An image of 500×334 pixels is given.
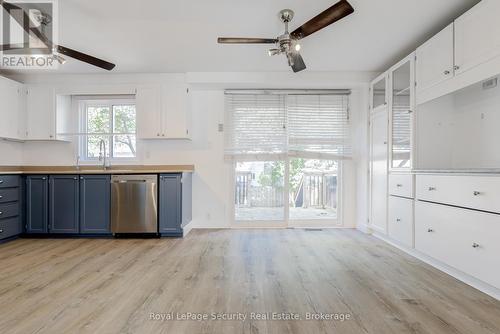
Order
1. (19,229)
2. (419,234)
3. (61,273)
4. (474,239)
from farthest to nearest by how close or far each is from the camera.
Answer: (19,229) → (419,234) → (61,273) → (474,239)

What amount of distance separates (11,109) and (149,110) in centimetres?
198

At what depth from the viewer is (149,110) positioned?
4098 millimetres

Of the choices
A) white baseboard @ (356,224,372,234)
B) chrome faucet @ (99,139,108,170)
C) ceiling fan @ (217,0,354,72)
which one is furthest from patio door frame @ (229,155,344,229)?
ceiling fan @ (217,0,354,72)

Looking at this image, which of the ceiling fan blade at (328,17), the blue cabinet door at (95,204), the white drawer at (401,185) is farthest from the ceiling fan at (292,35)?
the blue cabinet door at (95,204)

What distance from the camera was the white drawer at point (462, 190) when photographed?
79.9 inches

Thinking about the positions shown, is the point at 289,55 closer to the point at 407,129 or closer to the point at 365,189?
the point at 407,129

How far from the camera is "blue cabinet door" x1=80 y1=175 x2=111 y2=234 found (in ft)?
12.4

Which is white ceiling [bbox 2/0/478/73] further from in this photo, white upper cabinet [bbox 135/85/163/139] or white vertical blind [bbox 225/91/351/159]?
white vertical blind [bbox 225/91/351/159]

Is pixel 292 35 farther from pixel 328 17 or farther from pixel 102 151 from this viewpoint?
pixel 102 151

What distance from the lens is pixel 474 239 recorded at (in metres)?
2.17

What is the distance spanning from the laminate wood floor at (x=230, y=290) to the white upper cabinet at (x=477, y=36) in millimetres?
1902

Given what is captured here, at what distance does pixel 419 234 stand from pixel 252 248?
186cm

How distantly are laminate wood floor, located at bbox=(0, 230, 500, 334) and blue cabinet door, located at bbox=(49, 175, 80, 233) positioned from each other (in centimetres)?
42

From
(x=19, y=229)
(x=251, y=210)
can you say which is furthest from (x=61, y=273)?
(x=251, y=210)
